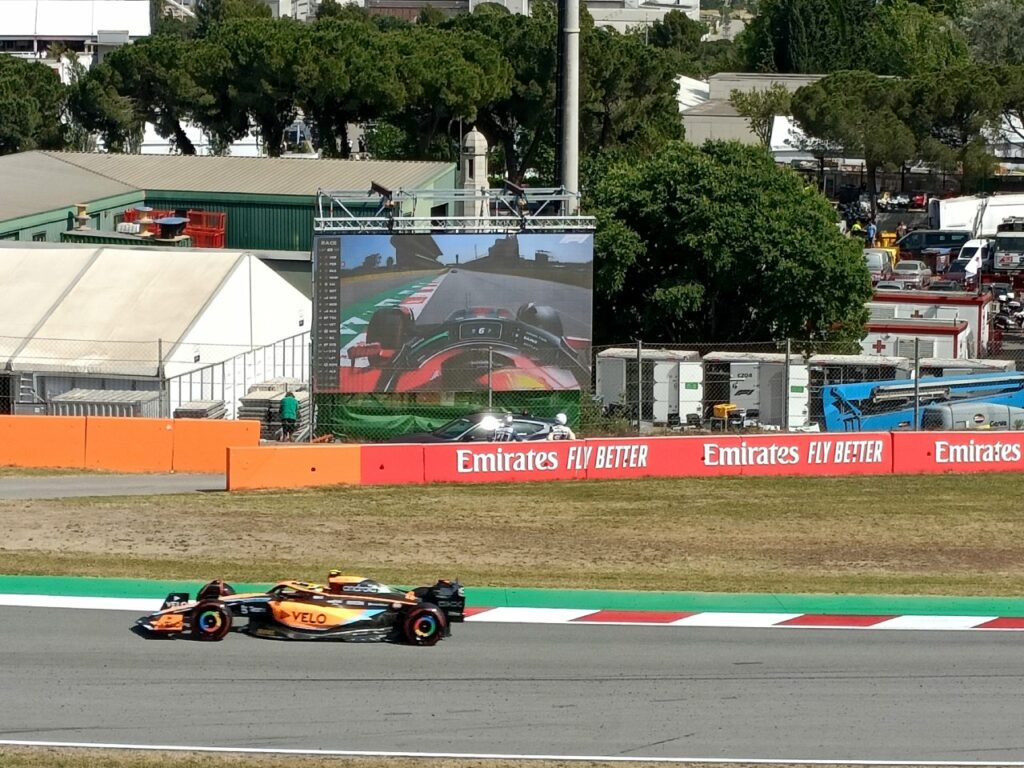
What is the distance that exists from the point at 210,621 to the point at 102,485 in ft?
37.1

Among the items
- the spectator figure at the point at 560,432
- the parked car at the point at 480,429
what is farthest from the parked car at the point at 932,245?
the parked car at the point at 480,429

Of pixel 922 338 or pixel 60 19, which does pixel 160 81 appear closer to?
pixel 922 338

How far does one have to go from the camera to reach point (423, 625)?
617 inches

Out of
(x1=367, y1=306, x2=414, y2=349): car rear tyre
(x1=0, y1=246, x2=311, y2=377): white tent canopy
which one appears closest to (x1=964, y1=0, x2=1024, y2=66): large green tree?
(x1=0, y1=246, x2=311, y2=377): white tent canopy

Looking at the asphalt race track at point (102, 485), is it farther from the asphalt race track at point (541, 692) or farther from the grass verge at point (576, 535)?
the asphalt race track at point (541, 692)

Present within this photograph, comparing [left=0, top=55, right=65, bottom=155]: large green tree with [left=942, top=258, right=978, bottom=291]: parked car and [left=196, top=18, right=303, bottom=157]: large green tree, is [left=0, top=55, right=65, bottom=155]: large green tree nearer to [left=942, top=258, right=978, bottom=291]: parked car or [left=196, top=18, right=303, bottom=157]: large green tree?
[left=196, top=18, right=303, bottom=157]: large green tree

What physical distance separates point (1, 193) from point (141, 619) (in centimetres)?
3695

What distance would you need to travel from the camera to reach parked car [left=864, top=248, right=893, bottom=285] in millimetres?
51100

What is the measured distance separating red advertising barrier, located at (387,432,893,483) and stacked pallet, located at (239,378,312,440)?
549 centimetres

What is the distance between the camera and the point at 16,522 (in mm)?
22031

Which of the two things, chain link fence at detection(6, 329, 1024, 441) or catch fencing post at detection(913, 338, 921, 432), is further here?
chain link fence at detection(6, 329, 1024, 441)

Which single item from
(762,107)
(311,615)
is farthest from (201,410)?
(762,107)

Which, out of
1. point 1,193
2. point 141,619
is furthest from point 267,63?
point 141,619

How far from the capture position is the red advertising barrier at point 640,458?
26.2 metres
